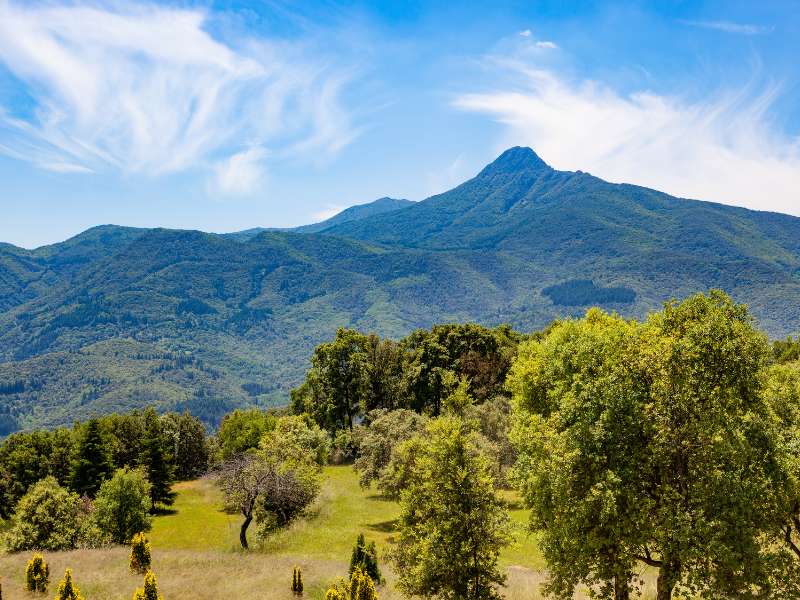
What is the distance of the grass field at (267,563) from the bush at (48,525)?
6192mm

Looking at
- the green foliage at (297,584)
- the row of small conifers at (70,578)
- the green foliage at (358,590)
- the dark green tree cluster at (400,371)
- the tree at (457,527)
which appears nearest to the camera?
the tree at (457,527)

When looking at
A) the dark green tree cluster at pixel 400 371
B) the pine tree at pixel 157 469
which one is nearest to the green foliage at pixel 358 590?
the dark green tree cluster at pixel 400 371

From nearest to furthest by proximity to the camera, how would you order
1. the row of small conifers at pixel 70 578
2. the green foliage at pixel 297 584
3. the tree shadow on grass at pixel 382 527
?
1. the row of small conifers at pixel 70 578
2. the green foliage at pixel 297 584
3. the tree shadow on grass at pixel 382 527

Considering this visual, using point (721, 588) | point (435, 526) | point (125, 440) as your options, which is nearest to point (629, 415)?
point (721, 588)

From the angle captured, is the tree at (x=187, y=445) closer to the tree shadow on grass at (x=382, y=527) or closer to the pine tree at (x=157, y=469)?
the pine tree at (x=157, y=469)

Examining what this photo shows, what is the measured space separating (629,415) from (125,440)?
7748 centimetres

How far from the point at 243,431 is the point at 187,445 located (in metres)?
17.6

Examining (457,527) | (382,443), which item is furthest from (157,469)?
(457,527)

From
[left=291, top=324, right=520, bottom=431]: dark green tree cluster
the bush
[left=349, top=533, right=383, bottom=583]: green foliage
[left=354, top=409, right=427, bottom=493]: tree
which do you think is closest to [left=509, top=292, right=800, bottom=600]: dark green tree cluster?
[left=349, top=533, right=383, bottom=583]: green foliage

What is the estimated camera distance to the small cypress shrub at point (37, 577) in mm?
25548

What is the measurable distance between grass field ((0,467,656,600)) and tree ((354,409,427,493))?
3.84 meters

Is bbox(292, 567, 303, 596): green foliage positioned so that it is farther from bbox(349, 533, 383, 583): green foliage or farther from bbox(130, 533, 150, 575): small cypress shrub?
bbox(130, 533, 150, 575): small cypress shrub

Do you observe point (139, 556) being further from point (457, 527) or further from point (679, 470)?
point (679, 470)

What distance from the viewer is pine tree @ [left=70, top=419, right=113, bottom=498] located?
Answer: 2596 inches
